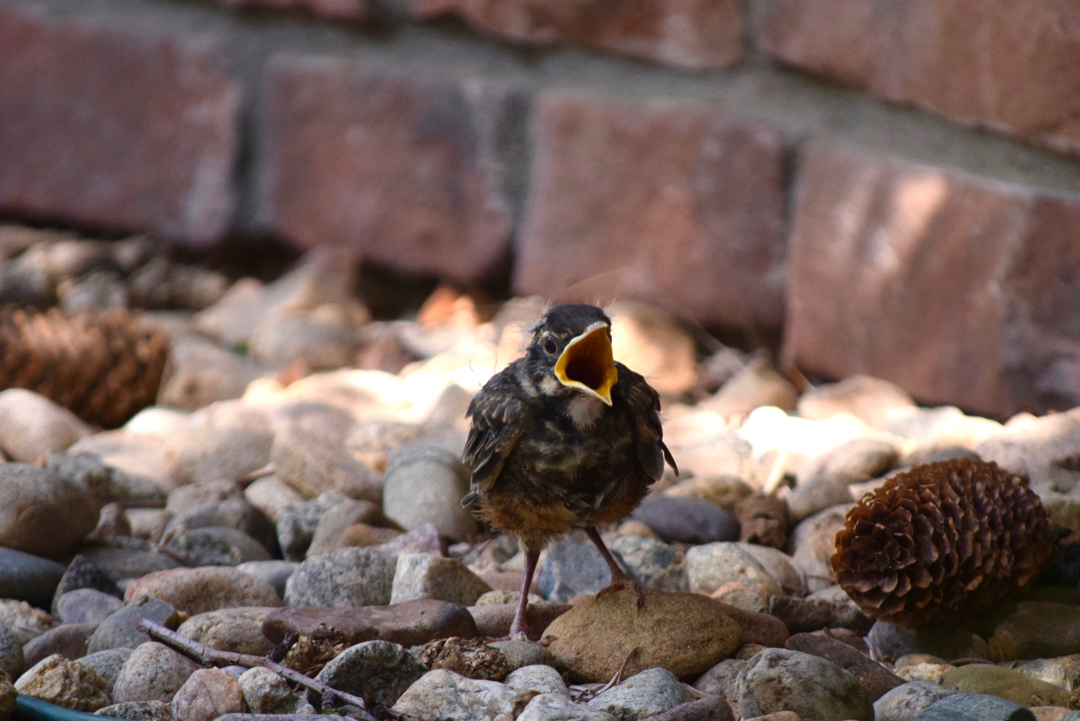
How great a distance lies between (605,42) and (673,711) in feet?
8.10

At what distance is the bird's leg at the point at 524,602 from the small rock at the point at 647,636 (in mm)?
78

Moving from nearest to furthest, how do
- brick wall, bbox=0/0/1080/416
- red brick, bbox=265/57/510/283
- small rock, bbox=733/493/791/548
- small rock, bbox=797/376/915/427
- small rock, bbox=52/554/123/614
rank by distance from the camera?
small rock, bbox=52/554/123/614
small rock, bbox=733/493/791/548
brick wall, bbox=0/0/1080/416
small rock, bbox=797/376/915/427
red brick, bbox=265/57/510/283

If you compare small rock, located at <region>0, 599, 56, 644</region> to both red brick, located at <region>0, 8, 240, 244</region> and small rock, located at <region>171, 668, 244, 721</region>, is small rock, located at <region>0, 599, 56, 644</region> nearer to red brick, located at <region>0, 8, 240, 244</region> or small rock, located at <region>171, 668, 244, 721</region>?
small rock, located at <region>171, 668, 244, 721</region>

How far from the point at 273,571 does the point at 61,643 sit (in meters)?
0.48

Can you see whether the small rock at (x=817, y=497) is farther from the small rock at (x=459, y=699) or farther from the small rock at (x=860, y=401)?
the small rock at (x=459, y=699)

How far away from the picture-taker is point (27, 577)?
2270 millimetres

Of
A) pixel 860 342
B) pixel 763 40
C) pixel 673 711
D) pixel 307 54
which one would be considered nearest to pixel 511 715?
pixel 673 711

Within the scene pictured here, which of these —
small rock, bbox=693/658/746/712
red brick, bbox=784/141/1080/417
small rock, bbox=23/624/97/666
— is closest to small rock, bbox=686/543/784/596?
small rock, bbox=693/658/746/712

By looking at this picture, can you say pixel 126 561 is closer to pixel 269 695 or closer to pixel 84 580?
pixel 84 580

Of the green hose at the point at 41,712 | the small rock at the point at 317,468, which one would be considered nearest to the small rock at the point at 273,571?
the small rock at the point at 317,468

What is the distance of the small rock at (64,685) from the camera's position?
1.72 m

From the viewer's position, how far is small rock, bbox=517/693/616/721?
1.61 metres

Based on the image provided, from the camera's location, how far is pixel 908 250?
9.96 ft

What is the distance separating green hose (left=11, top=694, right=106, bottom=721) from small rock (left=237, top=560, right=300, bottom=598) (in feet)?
2.21
